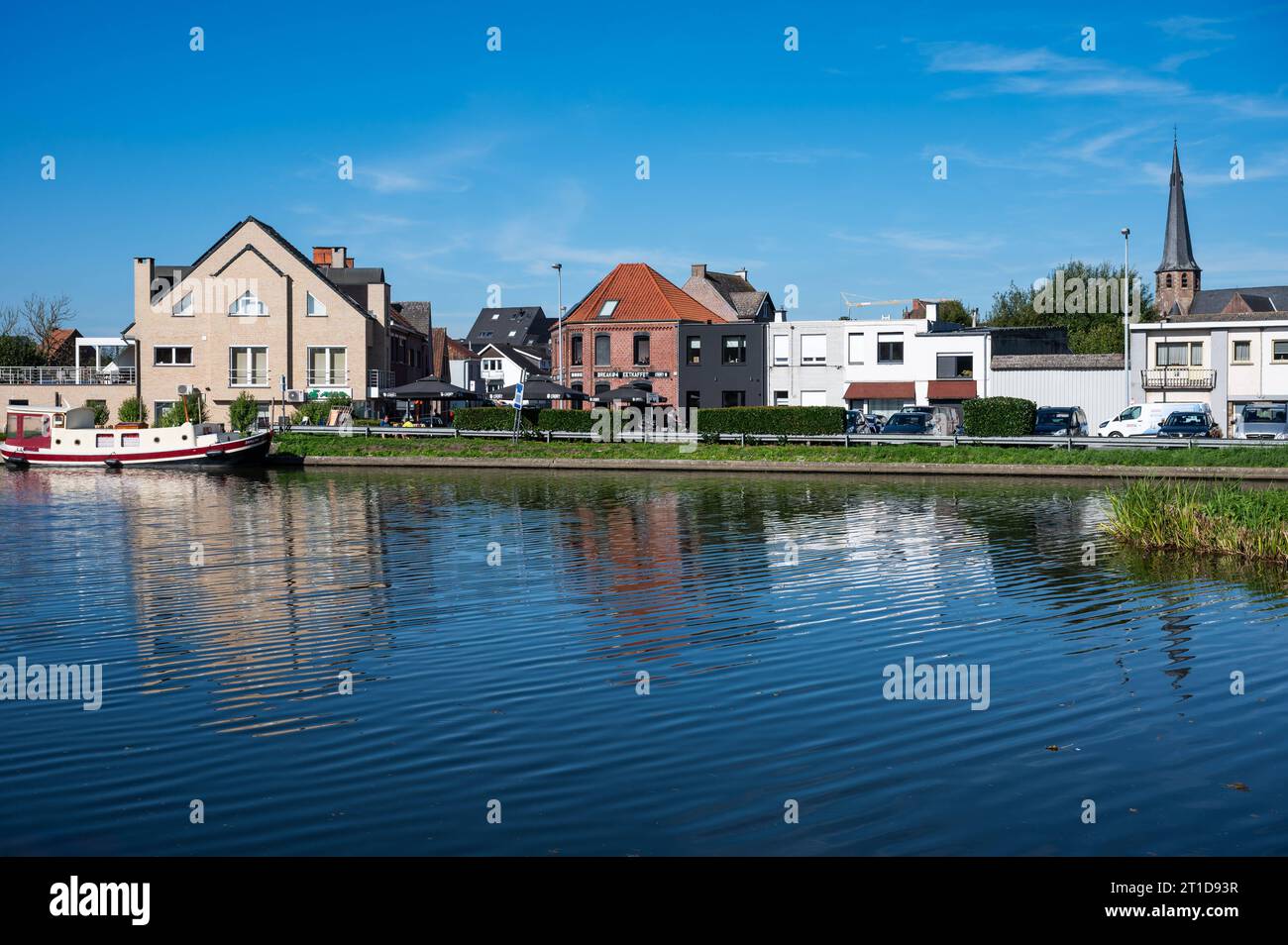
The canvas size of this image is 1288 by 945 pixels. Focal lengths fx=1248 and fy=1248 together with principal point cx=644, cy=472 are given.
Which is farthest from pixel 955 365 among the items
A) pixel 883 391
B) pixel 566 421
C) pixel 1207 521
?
pixel 1207 521

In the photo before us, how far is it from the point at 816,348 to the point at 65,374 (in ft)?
150

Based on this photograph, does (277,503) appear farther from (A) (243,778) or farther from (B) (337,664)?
(A) (243,778)

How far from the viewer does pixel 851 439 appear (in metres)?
53.4

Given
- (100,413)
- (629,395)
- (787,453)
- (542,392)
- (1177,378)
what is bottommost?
(787,453)

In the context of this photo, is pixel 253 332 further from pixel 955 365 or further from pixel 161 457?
pixel 955 365

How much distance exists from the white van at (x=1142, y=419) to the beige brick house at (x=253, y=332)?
4085cm

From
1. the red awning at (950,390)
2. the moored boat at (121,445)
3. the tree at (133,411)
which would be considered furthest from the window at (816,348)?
the tree at (133,411)

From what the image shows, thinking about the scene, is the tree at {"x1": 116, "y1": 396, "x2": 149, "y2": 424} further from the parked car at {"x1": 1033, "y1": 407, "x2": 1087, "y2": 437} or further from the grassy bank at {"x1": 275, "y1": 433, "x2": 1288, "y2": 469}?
the parked car at {"x1": 1033, "y1": 407, "x2": 1087, "y2": 437}

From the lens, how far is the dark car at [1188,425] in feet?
174

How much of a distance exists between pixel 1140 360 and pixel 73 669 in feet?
211

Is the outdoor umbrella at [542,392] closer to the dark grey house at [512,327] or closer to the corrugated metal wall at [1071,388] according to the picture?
the corrugated metal wall at [1071,388]

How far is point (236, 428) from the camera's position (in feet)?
220
